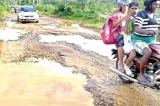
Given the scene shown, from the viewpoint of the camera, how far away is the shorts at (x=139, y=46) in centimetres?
408

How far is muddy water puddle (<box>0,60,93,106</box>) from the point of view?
419 cm

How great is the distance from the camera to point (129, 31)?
14.6 ft

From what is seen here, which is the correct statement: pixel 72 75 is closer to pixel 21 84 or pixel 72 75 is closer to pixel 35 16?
pixel 21 84

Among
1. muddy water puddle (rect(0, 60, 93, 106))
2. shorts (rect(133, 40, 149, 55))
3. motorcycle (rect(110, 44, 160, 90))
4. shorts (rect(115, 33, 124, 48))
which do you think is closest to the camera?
motorcycle (rect(110, 44, 160, 90))

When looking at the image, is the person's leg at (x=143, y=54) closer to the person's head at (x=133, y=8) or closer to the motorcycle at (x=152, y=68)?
the motorcycle at (x=152, y=68)

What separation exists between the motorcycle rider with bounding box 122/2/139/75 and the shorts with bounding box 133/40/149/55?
0.11 m

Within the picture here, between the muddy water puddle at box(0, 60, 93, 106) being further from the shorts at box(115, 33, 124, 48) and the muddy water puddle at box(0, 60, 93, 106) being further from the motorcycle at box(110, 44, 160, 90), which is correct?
the shorts at box(115, 33, 124, 48)

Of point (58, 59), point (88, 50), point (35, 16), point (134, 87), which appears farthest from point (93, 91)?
point (35, 16)

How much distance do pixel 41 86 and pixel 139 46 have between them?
6.87 feet

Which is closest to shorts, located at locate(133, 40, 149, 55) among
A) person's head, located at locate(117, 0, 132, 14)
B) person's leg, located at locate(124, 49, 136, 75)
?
person's leg, located at locate(124, 49, 136, 75)

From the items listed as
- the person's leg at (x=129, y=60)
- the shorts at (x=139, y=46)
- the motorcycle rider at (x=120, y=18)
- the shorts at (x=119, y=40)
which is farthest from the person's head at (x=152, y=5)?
the shorts at (x=119, y=40)

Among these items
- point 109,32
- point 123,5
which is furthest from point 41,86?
point 123,5

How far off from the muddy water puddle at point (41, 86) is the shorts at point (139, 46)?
122 centimetres

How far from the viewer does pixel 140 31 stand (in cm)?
402
